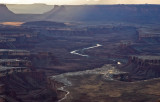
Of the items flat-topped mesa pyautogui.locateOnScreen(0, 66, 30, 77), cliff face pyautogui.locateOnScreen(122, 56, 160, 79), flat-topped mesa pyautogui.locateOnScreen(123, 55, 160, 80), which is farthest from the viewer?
cliff face pyautogui.locateOnScreen(122, 56, 160, 79)

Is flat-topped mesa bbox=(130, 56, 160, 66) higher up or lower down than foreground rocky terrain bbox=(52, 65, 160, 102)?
higher up

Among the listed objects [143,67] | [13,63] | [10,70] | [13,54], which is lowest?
[143,67]

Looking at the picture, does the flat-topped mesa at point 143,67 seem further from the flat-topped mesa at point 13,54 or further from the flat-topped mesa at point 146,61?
the flat-topped mesa at point 13,54

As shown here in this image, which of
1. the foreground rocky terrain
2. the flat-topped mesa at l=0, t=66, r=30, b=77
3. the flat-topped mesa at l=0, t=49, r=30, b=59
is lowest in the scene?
the foreground rocky terrain

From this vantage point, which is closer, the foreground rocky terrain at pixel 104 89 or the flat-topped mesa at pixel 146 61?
the foreground rocky terrain at pixel 104 89

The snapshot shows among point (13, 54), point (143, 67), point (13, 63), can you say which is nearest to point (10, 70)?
point (13, 63)

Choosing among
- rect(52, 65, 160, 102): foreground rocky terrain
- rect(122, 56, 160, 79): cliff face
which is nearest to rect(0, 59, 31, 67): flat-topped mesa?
rect(52, 65, 160, 102): foreground rocky terrain

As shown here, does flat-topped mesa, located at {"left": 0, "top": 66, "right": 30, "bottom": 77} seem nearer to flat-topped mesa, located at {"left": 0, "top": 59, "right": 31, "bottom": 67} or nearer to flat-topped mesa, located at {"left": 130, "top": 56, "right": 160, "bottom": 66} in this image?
flat-topped mesa, located at {"left": 0, "top": 59, "right": 31, "bottom": 67}

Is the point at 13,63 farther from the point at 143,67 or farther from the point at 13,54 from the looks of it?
the point at 143,67

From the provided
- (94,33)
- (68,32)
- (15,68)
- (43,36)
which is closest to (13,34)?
(43,36)

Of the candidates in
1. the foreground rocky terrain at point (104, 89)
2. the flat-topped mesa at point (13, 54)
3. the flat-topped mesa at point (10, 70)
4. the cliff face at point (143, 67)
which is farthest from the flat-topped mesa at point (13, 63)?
the cliff face at point (143, 67)

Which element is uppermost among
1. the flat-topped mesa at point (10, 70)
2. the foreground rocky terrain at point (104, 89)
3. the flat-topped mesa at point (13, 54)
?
the flat-topped mesa at point (13, 54)

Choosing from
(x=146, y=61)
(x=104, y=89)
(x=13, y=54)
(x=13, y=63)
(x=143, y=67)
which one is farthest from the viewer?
(x=13, y=54)
